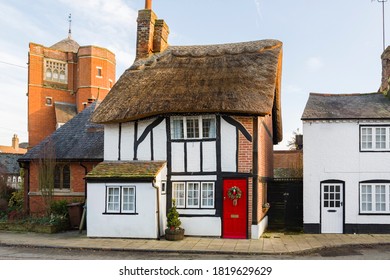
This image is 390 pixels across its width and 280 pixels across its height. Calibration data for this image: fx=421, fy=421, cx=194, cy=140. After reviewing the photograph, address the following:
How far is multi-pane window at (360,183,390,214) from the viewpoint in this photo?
57.4 feet

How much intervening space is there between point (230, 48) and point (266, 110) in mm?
5516

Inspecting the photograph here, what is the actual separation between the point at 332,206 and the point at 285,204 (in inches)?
97.0

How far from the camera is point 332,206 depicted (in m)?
17.9

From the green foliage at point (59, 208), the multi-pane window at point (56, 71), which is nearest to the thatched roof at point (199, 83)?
the green foliage at point (59, 208)

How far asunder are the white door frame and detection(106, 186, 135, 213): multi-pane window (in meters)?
8.06

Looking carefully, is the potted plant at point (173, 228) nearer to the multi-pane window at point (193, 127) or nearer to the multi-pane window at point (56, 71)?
the multi-pane window at point (193, 127)

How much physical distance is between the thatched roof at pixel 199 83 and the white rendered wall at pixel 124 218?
3.00 m

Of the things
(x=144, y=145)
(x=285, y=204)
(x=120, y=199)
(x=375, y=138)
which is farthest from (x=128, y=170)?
(x=375, y=138)

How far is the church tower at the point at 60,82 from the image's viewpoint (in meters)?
46.7

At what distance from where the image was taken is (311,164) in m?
18.2

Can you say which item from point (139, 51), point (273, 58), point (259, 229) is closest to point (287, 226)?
point (259, 229)

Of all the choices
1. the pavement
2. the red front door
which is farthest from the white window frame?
the red front door

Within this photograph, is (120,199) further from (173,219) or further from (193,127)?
(193,127)

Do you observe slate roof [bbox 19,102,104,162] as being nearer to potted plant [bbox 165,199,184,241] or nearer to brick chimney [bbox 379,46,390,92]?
potted plant [bbox 165,199,184,241]
